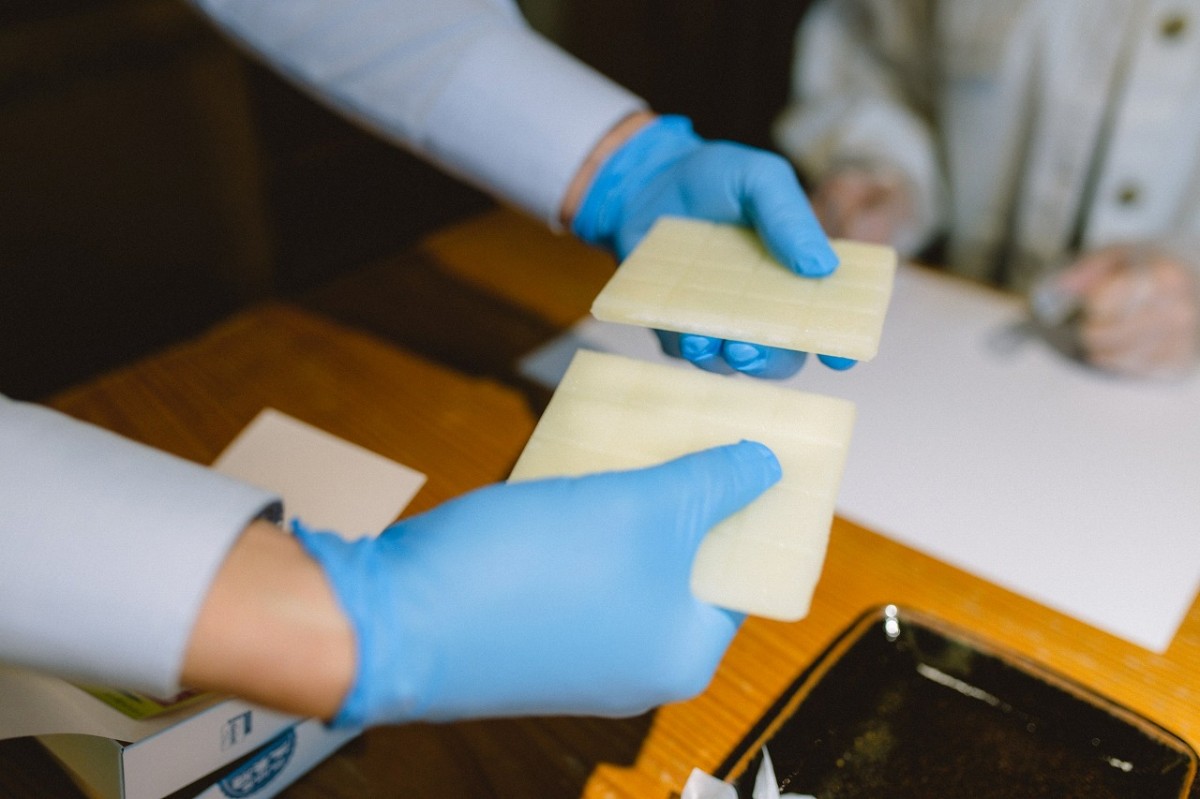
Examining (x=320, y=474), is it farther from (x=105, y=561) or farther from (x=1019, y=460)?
(x=1019, y=460)

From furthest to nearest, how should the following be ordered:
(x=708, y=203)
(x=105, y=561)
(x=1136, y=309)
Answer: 1. (x=1136, y=309)
2. (x=708, y=203)
3. (x=105, y=561)

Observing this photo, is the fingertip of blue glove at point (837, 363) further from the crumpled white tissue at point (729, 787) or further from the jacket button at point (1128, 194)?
the jacket button at point (1128, 194)

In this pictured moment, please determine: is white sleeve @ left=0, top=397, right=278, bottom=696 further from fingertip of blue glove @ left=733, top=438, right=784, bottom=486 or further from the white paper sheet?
the white paper sheet

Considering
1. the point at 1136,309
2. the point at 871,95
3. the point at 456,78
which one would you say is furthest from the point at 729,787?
the point at 871,95

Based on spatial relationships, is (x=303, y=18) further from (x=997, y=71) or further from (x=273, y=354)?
(x=997, y=71)

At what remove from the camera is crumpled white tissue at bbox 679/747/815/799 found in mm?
511

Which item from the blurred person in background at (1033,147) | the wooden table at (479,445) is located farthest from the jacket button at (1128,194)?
the wooden table at (479,445)

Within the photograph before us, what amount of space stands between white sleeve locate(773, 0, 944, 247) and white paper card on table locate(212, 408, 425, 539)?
103 cm

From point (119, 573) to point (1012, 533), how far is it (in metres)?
0.76

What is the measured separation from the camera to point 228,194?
6.46 ft

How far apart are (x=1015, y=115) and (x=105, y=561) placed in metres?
1.41

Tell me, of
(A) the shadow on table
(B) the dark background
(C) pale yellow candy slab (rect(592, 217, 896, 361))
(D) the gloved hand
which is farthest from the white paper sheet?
(B) the dark background

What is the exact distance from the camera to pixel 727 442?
0.57 m

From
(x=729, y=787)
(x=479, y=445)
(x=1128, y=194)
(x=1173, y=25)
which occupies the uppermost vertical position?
(x=1173, y=25)
